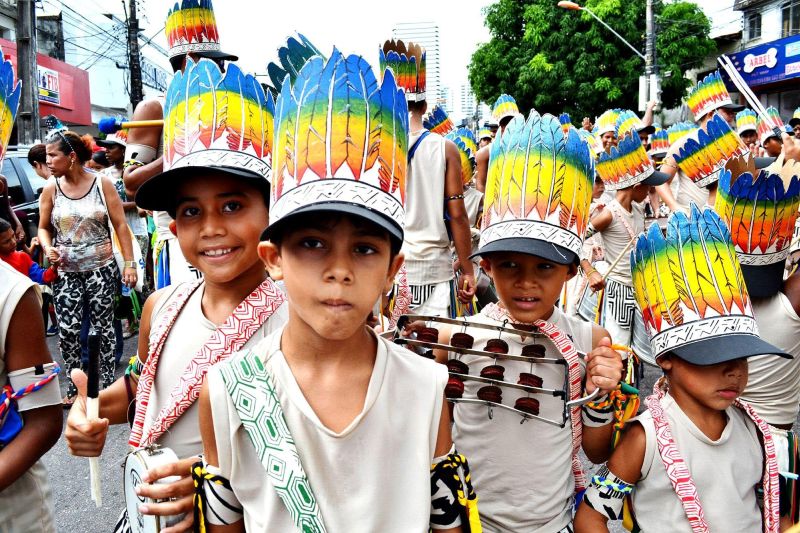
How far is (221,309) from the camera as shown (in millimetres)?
2033

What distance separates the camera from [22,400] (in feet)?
6.28

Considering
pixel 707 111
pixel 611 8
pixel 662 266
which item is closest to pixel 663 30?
pixel 611 8

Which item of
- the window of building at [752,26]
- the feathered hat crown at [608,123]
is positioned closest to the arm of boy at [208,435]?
the feathered hat crown at [608,123]

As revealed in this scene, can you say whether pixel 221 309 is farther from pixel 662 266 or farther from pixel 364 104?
pixel 662 266

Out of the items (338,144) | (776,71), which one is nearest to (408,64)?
(338,144)

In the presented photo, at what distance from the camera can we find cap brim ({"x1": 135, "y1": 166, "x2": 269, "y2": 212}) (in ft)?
6.12

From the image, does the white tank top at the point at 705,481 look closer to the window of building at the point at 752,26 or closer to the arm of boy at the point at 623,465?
the arm of boy at the point at 623,465

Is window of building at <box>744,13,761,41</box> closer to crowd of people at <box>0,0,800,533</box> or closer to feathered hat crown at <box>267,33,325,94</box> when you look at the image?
crowd of people at <box>0,0,800,533</box>

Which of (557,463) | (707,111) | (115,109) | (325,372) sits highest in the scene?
(115,109)

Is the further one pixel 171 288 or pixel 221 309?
pixel 171 288

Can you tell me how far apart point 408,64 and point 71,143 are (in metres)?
2.76

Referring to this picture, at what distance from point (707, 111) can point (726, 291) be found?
292 inches

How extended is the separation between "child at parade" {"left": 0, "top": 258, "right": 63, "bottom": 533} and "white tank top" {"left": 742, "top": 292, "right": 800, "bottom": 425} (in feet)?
8.78

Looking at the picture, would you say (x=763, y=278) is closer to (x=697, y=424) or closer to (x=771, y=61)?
(x=697, y=424)
